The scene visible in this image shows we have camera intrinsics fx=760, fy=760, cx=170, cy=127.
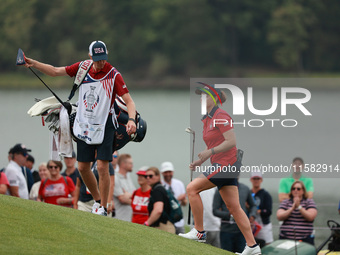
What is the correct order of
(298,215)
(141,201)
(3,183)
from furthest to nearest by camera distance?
1. (141,201)
2. (298,215)
3. (3,183)

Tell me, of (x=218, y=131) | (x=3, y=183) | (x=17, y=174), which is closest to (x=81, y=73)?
(x=218, y=131)

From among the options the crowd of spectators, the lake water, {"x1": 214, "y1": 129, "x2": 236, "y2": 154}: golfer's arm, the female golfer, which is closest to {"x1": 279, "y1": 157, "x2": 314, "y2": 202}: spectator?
the crowd of spectators

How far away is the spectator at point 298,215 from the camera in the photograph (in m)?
13.4

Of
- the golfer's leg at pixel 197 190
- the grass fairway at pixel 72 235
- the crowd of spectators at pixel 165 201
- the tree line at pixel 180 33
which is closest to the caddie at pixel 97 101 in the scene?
the grass fairway at pixel 72 235


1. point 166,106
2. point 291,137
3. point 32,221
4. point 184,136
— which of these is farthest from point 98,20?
point 32,221

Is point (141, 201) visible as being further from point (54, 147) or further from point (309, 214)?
point (54, 147)

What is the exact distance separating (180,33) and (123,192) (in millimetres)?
62784

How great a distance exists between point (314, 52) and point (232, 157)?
228 ft

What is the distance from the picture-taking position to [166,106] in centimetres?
6288

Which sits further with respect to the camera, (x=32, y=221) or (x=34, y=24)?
(x=34, y=24)

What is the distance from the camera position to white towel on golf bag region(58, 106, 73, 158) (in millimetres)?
10383

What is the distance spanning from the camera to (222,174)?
31.6 ft

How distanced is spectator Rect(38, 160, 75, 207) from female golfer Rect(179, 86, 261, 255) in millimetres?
4434

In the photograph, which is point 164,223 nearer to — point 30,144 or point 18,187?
point 18,187
